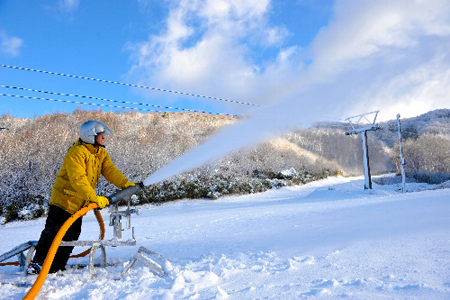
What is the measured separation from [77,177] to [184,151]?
14444mm

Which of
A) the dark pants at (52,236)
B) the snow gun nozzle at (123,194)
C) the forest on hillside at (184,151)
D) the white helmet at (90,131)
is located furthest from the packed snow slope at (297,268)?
the forest on hillside at (184,151)

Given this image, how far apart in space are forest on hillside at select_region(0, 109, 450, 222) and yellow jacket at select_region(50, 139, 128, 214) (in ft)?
32.5

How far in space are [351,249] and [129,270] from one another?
2.60 meters

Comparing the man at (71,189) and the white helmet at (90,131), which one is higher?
the white helmet at (90,131)

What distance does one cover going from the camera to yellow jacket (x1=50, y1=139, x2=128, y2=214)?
3277mm

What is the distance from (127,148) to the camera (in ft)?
49.5

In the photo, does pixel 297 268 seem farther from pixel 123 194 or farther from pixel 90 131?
pixel 90 131

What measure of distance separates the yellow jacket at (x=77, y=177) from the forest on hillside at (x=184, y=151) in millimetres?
9916

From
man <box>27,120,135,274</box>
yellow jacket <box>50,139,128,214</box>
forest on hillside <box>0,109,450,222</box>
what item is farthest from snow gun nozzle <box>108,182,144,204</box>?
forest on hillside <box>0,109,450,222</box>

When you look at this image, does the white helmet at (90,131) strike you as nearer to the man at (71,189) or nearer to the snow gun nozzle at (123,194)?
the man at (71,189)

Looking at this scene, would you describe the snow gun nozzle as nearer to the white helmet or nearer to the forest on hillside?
the white helmet

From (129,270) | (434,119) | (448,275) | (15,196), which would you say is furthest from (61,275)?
(434,119)

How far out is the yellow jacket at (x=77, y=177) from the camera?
3277 mm

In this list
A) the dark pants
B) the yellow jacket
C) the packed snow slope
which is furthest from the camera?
the dark pants
